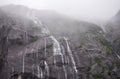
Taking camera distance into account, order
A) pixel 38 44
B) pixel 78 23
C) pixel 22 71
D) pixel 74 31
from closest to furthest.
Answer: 1. pixel 22 71
2. pixel 38 44
3. pixel 74 31
4. pixel 78 23

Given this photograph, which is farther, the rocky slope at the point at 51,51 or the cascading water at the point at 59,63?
the rocky slope at the point at 51,51

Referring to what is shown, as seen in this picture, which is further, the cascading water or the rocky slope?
the rocky slope

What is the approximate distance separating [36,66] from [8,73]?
18.5 ft

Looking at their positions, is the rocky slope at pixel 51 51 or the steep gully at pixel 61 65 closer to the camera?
the steep gully at pixel 61 65

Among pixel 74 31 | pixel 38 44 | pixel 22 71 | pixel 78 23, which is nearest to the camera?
pixel 22 71

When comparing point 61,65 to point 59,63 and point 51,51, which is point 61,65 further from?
point 51,51

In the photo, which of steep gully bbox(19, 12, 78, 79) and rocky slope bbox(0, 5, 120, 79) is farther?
rocky slope bbox(0, 5, 120, 79)

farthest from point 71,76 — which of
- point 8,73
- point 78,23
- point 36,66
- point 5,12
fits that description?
point 5,12

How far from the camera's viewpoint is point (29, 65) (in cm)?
4153

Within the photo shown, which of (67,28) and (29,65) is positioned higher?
Result: (67,28)

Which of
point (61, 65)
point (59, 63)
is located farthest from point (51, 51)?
point (61, 65)

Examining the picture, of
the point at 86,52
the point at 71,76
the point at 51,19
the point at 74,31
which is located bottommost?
the point at 71,76

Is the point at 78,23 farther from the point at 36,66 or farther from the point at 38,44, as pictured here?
the point at 36,66

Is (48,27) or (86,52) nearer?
(86,52)
